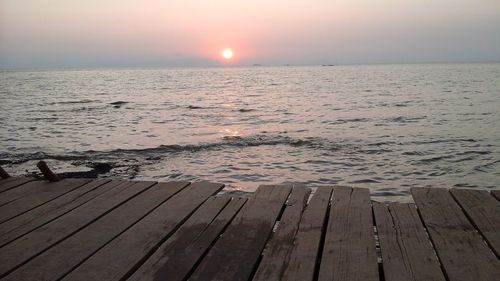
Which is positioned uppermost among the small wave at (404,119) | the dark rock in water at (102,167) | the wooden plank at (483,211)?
the wooden plank at (483,211)

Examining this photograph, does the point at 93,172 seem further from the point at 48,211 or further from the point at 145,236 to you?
the point at 145,236

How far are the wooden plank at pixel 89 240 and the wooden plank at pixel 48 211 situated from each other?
0.55 metres

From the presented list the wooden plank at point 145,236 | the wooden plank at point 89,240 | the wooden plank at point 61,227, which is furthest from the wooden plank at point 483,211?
the wooden plank at point 61,227

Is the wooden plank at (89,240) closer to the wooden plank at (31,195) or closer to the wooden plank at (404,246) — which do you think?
the wooden plank at (31,195)

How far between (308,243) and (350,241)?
38cm

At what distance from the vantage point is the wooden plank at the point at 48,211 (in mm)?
3960

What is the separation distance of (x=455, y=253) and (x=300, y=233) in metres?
1.28

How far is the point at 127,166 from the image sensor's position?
41.2 ft

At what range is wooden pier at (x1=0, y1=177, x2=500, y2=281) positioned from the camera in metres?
3.04

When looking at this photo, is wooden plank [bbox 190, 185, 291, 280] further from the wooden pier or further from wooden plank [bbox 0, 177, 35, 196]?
wooden plank [bbox 0, 177, 35, 196]

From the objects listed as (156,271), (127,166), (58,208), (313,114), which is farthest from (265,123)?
(156,271)

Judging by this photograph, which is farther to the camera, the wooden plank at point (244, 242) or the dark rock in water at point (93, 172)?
the dark rock in water at point (93, 172)

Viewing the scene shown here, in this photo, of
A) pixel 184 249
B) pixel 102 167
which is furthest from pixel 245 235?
pixel 102 167

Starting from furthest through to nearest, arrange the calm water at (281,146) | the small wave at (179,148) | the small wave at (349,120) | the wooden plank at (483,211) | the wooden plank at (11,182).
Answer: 1. the small wave at (349,120)
2. the small wave at (179,148)
3. the calm water at (281,146)
4. the wooden plank at (11,182)
5. the wooden plank at (483,211)
